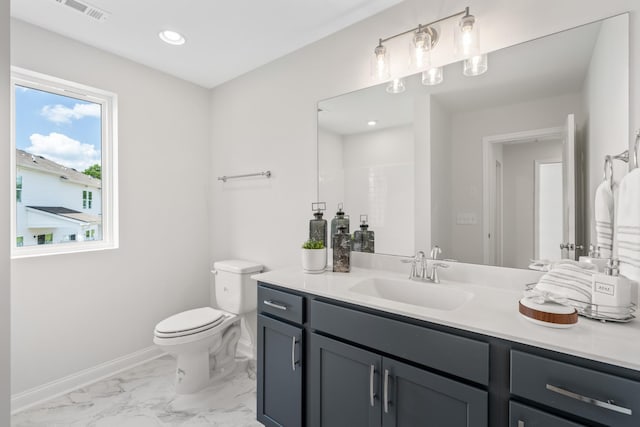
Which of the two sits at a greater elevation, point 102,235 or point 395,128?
point 395,128

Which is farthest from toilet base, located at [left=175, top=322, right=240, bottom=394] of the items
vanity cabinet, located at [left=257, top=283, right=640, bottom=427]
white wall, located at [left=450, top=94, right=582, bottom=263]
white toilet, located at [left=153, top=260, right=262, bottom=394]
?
white wall, located at [left=450, top=94, right=582, bottom=263]

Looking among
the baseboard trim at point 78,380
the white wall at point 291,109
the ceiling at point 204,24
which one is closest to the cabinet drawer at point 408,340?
the white wall at point 291,109

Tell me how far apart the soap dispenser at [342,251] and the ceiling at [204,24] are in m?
1.31

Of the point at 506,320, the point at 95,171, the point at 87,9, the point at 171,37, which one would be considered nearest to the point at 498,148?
the point at 506,320

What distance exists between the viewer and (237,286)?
8.03ft

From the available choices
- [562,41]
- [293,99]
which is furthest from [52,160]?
[562,41]

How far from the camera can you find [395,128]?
1.87m

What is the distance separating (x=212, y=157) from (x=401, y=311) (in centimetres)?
241

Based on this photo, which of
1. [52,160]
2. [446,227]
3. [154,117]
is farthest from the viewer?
[154,117]

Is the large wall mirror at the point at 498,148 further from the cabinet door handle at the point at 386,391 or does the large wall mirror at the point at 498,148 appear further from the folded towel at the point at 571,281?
the cabinet door handle at the point at 386,391

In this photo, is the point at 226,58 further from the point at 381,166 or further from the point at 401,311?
the point at 401,311

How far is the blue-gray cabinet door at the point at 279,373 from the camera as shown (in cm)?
156

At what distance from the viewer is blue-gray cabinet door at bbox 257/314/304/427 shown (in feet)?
5.10

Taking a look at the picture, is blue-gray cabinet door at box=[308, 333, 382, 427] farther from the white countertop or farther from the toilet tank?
the toilet tank
